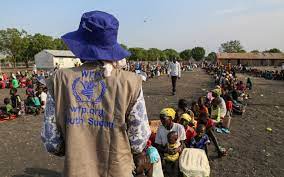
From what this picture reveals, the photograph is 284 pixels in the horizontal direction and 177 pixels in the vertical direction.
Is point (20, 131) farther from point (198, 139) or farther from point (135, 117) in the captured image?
point (135, 117)

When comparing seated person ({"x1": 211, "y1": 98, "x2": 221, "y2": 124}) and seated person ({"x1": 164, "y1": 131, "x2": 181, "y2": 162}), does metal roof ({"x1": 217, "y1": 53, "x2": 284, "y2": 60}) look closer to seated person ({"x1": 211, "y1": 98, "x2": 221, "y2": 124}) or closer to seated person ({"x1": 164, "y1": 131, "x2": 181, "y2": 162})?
seated person ({"x1": 211, "y1": 98, "x2": 221, "y2": 124})

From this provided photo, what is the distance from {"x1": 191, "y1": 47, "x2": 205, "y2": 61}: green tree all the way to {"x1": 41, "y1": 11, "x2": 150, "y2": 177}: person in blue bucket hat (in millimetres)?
116019

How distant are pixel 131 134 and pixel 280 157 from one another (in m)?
5.30

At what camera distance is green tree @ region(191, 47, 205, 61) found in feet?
383

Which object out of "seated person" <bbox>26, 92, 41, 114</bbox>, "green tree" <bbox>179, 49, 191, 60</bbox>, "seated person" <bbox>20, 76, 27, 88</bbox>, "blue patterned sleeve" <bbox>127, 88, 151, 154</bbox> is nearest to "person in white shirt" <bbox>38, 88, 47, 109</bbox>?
"seated person" <bbox>26, 92, 41, 114</bbox>

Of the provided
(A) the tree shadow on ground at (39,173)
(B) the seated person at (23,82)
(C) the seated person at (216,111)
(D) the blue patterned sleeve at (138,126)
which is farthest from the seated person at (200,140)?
(B) the seated person at (23,82)

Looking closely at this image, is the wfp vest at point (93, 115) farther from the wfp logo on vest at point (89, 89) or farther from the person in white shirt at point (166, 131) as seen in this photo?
the person in white shirt at point (166, 131)

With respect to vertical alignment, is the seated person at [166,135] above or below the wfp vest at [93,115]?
below

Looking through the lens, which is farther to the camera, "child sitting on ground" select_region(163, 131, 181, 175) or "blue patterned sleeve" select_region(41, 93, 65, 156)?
"child sitting on ground" select_region(163, 131, 181, 175)

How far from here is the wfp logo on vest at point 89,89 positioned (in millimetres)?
1986

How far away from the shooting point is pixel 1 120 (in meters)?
10.9

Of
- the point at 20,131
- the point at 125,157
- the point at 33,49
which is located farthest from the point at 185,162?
the point at 33,49

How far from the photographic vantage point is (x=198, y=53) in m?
118

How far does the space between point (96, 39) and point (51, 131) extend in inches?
23.4
